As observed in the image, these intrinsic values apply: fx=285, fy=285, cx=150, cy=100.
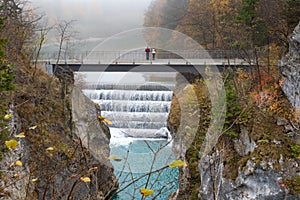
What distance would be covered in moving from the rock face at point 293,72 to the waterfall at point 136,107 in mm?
10220

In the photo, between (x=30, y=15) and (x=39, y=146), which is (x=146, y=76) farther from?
(x=39, y=146)

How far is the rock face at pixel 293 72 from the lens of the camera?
8945 mm

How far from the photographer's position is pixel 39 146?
25.2 feet

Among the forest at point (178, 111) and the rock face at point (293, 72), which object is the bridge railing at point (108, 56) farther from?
the rock face at point (293, 72)

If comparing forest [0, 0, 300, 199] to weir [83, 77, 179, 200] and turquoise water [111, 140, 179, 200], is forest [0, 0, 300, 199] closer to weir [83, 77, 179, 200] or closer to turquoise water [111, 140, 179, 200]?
turquoise water [111, 140, 179, 200]

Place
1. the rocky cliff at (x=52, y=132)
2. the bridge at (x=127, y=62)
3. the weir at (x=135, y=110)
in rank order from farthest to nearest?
the weir at (x=135, y=110)
the bridge at (x=127, y=62)
the rocky cliff at (x=52, y=132)

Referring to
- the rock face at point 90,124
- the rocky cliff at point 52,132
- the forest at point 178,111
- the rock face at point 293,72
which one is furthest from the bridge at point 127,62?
the rock face at point 293,72

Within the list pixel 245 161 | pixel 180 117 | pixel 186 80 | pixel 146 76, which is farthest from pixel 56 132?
pixel 146 76

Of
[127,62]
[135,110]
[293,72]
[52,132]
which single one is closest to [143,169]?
[52,132]

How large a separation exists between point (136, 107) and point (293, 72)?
12.1m

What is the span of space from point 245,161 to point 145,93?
12.9m

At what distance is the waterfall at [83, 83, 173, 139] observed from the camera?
63.4 ft

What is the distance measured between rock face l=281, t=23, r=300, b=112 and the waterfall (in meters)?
10.2

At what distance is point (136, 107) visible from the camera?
1989cm
